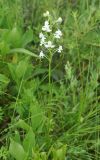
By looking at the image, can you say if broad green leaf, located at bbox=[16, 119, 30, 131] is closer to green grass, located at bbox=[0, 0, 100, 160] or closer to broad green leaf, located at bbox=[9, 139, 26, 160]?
green grass, located at bbox=[0, 0, 100, 160]

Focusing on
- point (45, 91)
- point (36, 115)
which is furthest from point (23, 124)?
point (45, 91)

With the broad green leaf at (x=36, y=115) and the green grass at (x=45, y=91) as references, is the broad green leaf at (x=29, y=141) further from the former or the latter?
the broad green leaf at (x=36, y=115)

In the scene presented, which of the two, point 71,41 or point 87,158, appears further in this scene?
point 71,41

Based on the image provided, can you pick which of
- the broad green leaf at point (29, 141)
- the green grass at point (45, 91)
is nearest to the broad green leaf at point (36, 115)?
the green grass at point (45, 91)

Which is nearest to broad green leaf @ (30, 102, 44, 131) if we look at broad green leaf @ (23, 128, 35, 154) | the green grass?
the green grass

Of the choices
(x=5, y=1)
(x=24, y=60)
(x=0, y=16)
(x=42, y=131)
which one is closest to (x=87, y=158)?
(x=42, y=131)

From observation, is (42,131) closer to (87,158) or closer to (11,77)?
(87,158)

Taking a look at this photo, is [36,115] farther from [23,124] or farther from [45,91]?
[45,91]

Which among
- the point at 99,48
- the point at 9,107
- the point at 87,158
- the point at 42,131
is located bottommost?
the point at 87,158
